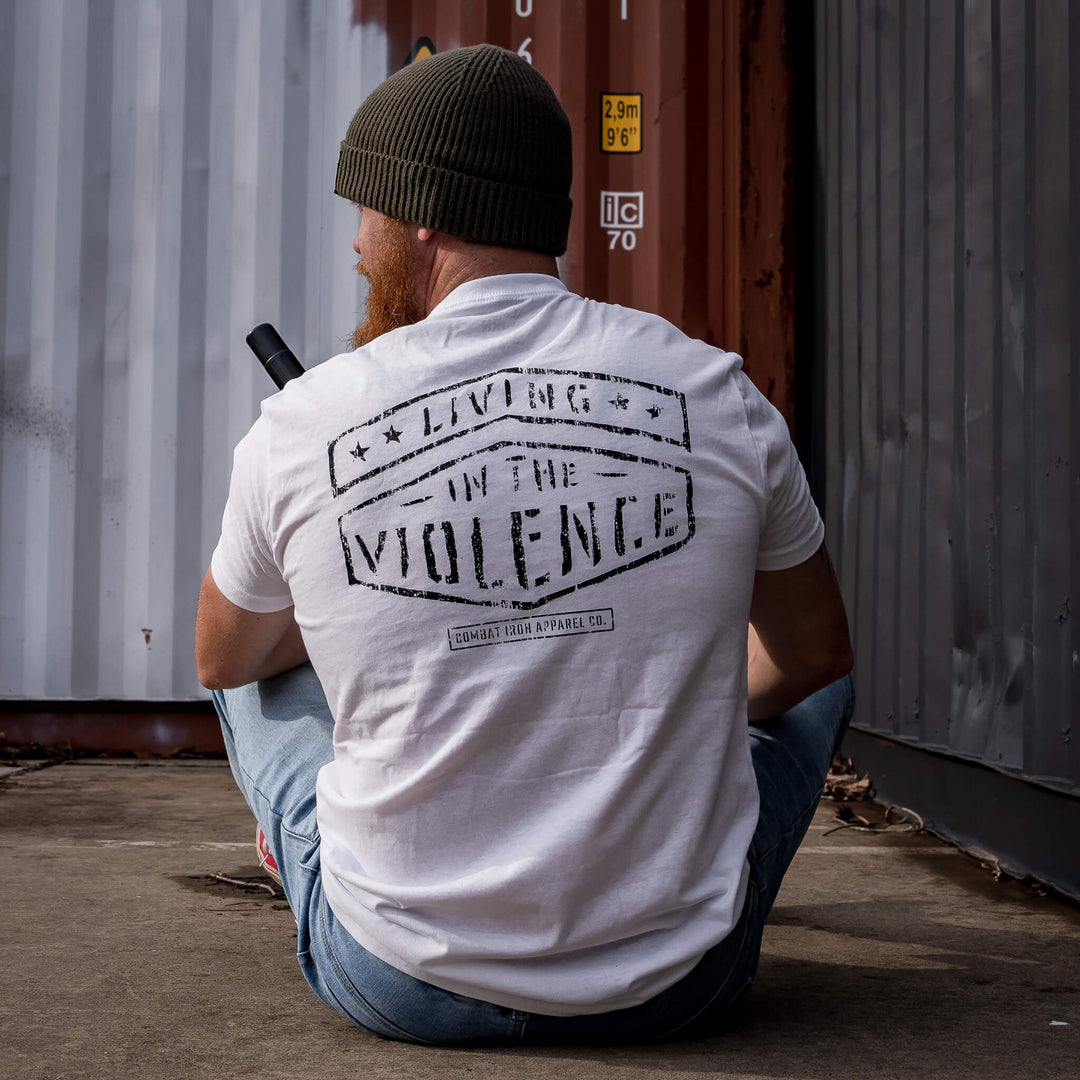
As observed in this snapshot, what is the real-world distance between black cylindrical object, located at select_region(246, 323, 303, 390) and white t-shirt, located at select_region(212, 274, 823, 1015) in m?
0.50

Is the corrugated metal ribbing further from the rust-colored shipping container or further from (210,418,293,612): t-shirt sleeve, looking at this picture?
(210,418,293,612): t-shirt sleeve

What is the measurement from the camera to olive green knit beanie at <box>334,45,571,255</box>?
142cm

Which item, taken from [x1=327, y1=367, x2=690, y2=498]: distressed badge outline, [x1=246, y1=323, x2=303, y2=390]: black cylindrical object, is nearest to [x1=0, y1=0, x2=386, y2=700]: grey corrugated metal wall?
[x1=246, y1=323, x2=303, y2=390]: black cylindrical object

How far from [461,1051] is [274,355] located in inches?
39.9

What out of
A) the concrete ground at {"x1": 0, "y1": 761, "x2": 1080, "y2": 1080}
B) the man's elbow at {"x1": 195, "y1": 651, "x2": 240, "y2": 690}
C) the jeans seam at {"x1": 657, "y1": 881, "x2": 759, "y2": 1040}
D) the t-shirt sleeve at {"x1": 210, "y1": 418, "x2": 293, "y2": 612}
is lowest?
the concrete ground at {"x1": 0, "y1": 761, "x2": 1080, "y2": 1080}

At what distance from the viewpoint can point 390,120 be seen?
1455mm

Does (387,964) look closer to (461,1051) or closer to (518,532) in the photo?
(461,1051)

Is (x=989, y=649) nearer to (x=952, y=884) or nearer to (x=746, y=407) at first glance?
(x=952, y=884)

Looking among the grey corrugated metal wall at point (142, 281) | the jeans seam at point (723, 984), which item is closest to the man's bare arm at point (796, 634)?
the jeans seam at point (723, 984)

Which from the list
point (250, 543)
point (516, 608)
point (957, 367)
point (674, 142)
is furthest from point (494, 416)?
point (674, 142)

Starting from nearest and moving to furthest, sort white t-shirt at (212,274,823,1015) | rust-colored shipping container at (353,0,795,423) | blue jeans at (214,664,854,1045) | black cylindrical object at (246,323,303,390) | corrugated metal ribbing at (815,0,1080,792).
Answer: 1. white t-shirt at (212,274,823,1015)
2. blue jeans at (214,664,854,1045)
3. black cylindrical object at (246,323,303,390)
4. corrugated metal ribbing at (815,0,1080,792)
5. rust-colored shipping container at (353,0,795,423)

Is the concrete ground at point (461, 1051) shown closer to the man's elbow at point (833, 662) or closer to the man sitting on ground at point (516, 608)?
the man sitting on ground at point (516, 608)

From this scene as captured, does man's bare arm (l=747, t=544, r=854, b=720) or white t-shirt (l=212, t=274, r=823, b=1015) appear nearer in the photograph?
white t-shirt (l=212, t=274, r=823, b=1015)

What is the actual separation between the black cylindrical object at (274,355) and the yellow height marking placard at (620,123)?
2603 millimetres
